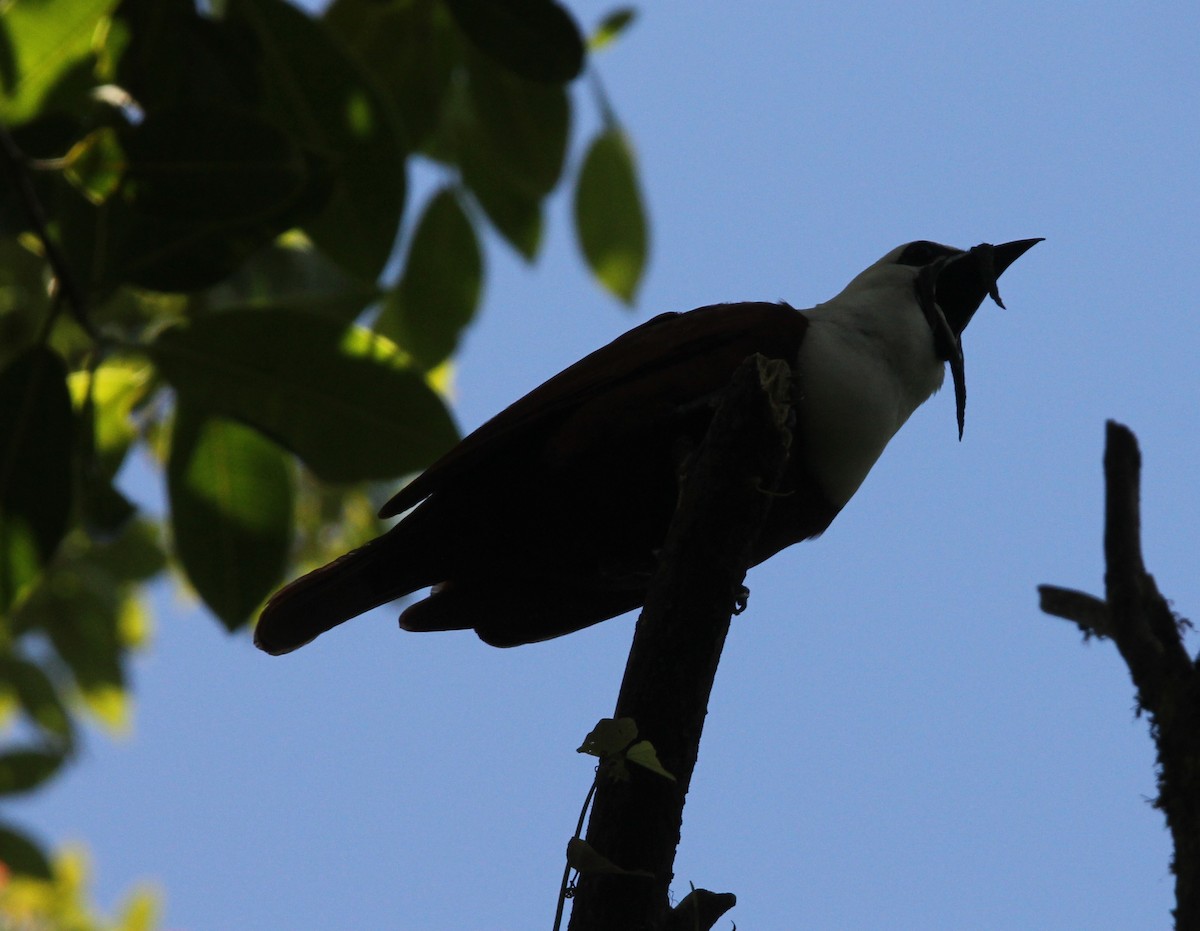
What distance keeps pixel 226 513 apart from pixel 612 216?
1.07 metres

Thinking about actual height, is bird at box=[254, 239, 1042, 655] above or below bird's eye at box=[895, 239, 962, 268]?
below

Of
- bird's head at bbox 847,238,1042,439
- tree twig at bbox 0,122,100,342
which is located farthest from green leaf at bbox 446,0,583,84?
bird's head at bbox 847,238,1042,439

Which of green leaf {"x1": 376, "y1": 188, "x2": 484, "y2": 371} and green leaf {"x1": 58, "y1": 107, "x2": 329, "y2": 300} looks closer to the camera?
green leaf {"x1": 58, "y1": 107, "x2": 329, "y2": 300}

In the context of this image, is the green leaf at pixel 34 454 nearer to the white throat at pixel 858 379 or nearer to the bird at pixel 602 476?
the bird at pixel 602 476

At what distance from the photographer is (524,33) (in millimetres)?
2178

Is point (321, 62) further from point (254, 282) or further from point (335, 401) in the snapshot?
point (254, 282)

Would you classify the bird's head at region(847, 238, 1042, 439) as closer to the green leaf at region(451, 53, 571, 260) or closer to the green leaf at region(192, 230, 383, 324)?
the green leaf at region(451, 53, 571, 260)

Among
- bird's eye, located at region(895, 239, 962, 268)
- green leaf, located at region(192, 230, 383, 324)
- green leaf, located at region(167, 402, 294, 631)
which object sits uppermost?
bird's eye, located at region(895, 239, 962, 268)

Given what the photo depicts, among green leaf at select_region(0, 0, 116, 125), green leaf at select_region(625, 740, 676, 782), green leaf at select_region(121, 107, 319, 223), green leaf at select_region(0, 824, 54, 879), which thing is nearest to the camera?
green leaf at select_region(625, 740, 676, 782)

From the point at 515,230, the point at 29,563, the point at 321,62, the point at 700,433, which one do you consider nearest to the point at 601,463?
the point at 700,433

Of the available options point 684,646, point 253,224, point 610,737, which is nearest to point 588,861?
point 610,737

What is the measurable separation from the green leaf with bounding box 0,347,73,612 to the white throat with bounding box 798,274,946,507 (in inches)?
59.9

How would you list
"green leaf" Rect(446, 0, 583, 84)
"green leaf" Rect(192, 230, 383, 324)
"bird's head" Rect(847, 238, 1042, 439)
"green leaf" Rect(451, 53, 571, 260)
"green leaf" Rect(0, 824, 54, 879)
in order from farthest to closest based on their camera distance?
"bird's head" Rect(847, 238, 1042, 439) < "green leaf" Rect(0, 824, 54, 879) < "green leaf" Rect(192, 230, 383, 324) < "green leaf" Rect(451, 53, 571, 260) < "green leaf" Rect(446, 0, 583, 84)

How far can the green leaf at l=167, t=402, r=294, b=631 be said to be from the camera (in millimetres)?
2197
